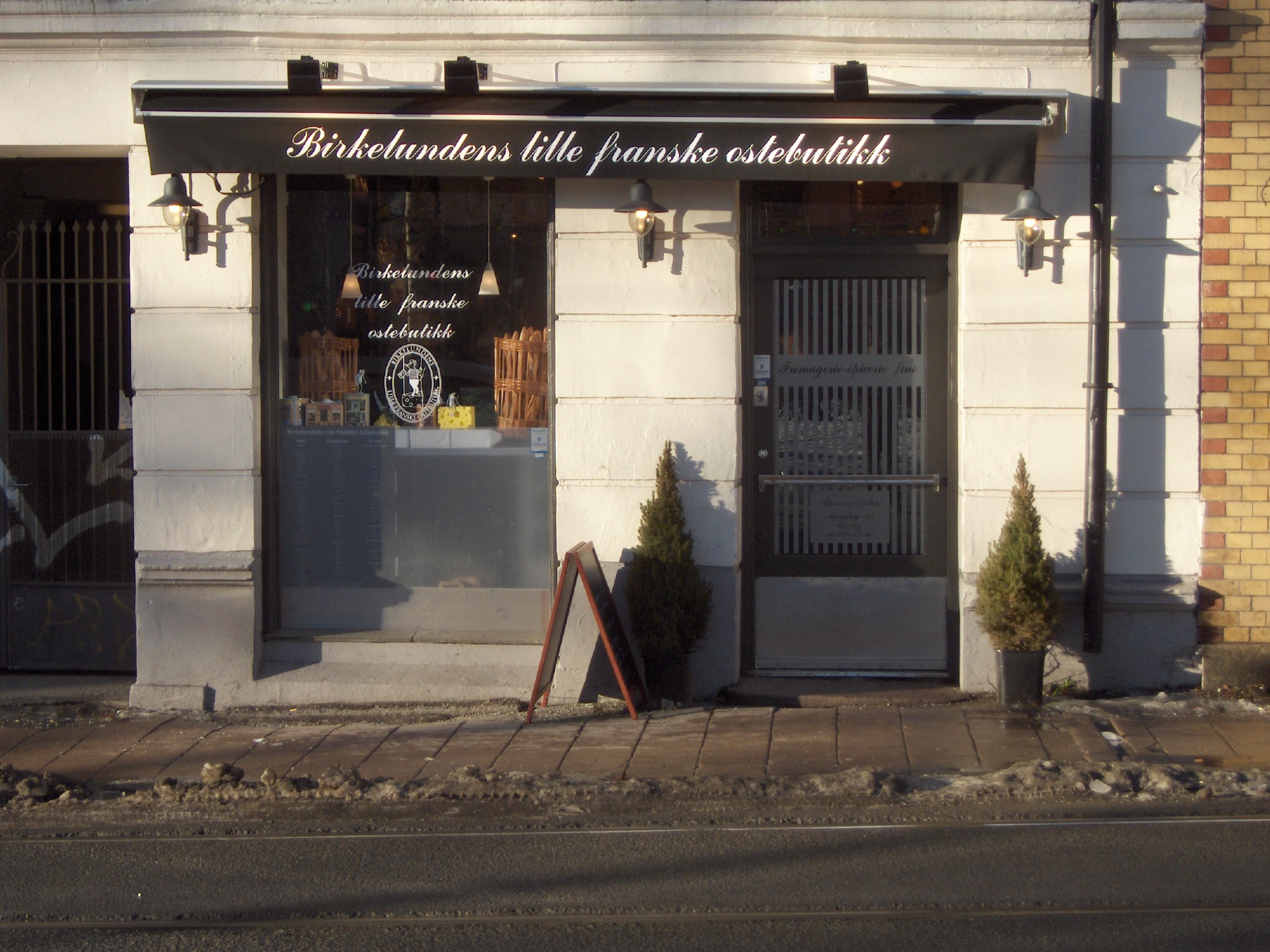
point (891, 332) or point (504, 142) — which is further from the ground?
point (504, 142)

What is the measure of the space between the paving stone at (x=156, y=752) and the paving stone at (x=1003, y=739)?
4019mm

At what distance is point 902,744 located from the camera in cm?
631

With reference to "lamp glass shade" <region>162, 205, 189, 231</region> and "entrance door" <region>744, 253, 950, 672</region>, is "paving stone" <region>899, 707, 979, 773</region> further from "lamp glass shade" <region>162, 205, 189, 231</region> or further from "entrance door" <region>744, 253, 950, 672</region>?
"lamp glass shade" <region>162, 205, 189, 231</region>

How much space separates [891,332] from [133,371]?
14.8 ft

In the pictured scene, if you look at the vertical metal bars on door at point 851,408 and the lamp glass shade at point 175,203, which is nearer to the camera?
the lamp glass shade at point 175,203

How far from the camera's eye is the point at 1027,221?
23.3 feet

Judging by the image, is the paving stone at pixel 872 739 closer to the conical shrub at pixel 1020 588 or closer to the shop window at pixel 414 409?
the conical shrub at pixel 1020 588

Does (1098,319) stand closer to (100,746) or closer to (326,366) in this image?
(326,366)

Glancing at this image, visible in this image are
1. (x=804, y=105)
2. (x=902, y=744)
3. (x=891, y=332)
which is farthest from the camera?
Answer: (x=891, y=332)

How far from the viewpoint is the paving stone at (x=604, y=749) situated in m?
5.99

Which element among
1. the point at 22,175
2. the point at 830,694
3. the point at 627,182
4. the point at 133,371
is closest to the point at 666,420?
the point at 627,182

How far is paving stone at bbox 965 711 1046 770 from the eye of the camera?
604cm

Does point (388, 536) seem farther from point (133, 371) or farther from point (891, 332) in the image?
point (891, 332)

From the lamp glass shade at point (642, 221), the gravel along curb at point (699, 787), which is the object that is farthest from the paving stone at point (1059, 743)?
the lamp glass shade at point (642, 221)
